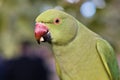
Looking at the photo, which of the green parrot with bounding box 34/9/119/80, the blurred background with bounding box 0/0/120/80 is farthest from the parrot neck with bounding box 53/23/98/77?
the blurred background with bounding box 0/0/120/80

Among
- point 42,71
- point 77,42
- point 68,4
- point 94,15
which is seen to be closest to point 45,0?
point 68,4

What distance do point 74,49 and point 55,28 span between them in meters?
0.09

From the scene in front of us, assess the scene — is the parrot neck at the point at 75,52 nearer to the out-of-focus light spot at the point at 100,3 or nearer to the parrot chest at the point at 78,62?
the parrot chest at the point at 78,62

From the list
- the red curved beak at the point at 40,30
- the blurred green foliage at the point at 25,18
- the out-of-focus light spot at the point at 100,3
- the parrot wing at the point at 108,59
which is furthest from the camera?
the out-of-focus light spot at the point at 100,3

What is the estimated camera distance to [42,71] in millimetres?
2896

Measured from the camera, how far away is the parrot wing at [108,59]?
3.54 feet

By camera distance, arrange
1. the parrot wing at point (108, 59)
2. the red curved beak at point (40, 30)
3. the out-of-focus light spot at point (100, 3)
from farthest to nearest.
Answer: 1. the out-of-focus light spot at point (100, 3)
2. the parrot wing at point (108, 59)
3. the red curved beak at point (40, 30)

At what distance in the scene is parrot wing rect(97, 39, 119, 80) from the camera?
1.08 meters

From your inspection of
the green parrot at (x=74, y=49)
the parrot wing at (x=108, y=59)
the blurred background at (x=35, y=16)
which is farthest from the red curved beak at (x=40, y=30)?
the blurred background at (x=35, y=16)

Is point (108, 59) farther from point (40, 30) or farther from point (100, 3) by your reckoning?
point (100, 3)

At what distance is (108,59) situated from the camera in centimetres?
110

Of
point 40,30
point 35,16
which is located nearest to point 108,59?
point 40,30

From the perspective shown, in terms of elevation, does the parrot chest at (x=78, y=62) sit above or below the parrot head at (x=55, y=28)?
below

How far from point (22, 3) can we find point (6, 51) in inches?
9.7
